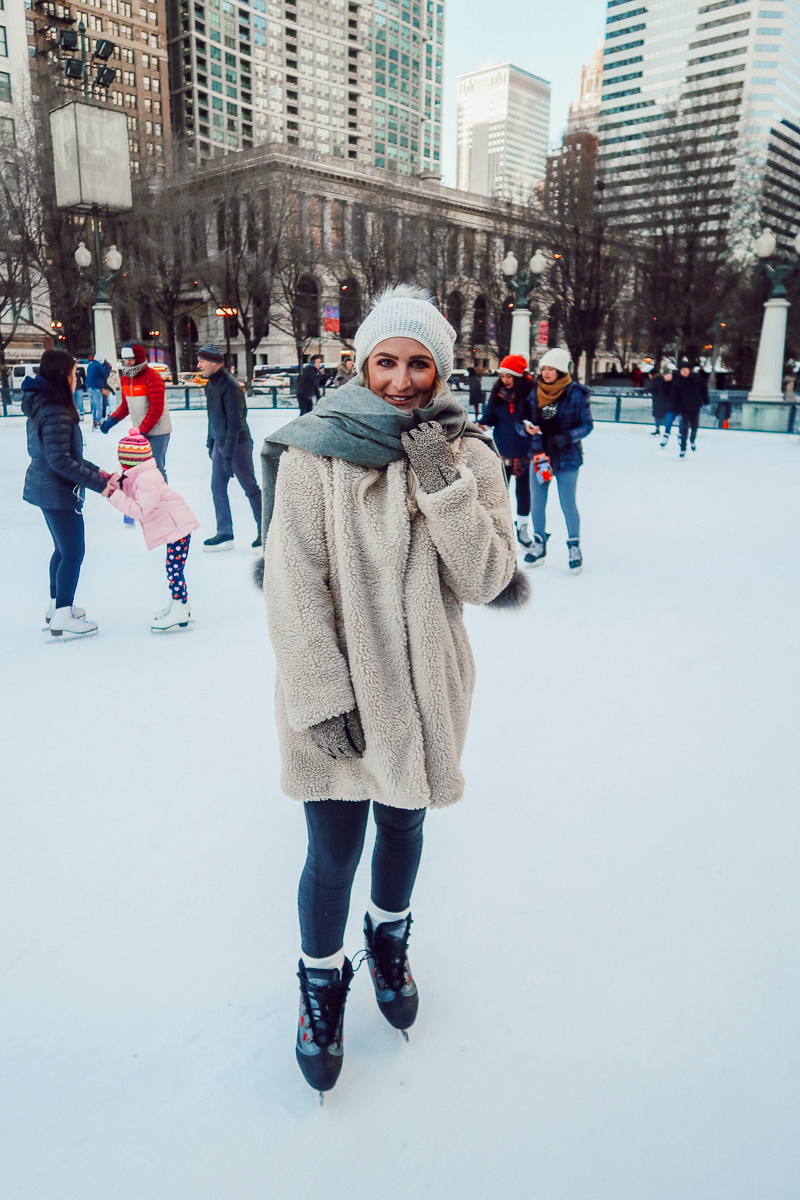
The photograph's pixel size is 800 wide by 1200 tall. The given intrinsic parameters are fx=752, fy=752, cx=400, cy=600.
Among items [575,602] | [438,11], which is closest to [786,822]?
[575,602]

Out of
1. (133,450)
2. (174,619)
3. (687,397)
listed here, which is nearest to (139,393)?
(133,450)

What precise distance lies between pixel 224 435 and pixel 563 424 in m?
2.41

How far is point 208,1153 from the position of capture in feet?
4.51

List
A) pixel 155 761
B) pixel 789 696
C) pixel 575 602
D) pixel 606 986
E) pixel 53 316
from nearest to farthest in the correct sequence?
1. pixel 606 986
2. pixel 155 761
3. pixel 789 696
4. pixel 575 602
5. pixel 53 316

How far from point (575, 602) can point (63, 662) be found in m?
3.02

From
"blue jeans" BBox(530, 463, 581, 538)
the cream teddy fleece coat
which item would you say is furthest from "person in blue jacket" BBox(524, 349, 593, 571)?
the cream teddy fleece coat

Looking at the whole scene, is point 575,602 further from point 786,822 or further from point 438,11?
point 438,11

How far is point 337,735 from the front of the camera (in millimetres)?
1346

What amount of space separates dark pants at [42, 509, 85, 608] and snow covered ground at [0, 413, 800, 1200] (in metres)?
0.36

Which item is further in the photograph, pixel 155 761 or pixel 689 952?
pixel 155 761

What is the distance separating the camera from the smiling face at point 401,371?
138cm

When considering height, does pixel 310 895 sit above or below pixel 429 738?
below

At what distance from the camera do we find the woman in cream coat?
1316 mm

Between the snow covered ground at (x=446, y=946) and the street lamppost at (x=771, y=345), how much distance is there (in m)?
14.1
